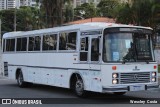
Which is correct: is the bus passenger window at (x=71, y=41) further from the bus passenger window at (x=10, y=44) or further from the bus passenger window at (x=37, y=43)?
the bus passenger window at (x=10, y=44)

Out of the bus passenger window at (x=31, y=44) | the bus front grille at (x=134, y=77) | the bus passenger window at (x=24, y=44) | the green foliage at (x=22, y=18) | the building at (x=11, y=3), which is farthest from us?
the building at (x=11, y=3)

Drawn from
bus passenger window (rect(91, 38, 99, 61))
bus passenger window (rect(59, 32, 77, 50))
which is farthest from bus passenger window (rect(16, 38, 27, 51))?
bus passenger window (rect(91, 38, 99, 61))

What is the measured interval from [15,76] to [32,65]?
2.46 metres

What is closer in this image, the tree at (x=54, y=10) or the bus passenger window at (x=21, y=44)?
the bus passenger window at (x=21, y=44)

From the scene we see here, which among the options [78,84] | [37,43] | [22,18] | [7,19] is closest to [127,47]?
[78,84]

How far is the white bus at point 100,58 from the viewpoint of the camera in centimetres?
1491

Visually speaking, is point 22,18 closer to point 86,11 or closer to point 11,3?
point 11,3

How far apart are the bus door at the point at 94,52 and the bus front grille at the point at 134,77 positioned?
0.93 meters

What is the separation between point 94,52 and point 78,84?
5.78 feet

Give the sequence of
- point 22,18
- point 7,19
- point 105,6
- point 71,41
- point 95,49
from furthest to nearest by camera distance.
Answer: point 7,19 < point 22,18 < point 105,6 < point 71,41 < point 95,49

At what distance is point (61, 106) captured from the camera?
14.2 metres

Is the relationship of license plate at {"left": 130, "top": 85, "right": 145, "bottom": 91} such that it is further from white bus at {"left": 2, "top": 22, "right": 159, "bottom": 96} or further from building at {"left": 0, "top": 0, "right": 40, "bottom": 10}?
building at {"left": 0, "top": 0, "right": 40, "bottom": 10}

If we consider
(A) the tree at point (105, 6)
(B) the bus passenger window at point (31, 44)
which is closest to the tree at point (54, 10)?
(B) the bus passenger window at point (31, 44)

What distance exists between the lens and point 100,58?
15.1 m
